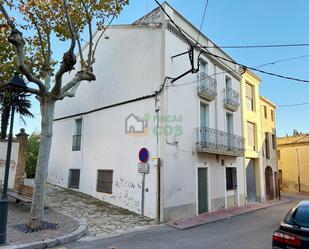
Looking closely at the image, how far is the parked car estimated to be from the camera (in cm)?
446

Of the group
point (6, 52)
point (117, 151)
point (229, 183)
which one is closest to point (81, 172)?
point (117, 151)

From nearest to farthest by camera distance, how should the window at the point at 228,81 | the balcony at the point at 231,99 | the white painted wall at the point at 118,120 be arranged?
the white painted wall at the point at 118,120 → the balcony at the point at 231,99 → the window at the point at 228,81

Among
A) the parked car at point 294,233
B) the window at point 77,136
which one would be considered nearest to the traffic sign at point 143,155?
the window at point 77,136

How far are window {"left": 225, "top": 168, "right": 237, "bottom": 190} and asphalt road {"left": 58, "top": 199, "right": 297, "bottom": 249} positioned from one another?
529 centimetres

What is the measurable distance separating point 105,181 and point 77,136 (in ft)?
12.6

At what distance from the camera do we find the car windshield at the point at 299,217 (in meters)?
4.77

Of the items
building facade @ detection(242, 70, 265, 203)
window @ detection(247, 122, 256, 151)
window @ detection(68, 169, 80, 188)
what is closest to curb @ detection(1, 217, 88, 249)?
window @ detection(68, 169, 80, 188)

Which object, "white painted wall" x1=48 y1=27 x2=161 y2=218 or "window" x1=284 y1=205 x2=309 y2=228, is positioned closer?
"window" x1=284 y1=205 x2=309 y2=228

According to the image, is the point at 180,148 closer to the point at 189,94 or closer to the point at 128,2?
the point at 189,94

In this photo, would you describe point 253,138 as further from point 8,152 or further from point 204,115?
point 8,152

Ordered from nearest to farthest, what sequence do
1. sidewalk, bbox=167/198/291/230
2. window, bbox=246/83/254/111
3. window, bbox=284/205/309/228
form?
window, bbox=284/205/309/228, sidewalk, bbox=167/198/291/230, window, bbox=246/83/254/111

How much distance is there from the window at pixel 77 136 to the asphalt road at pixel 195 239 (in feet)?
25.0
